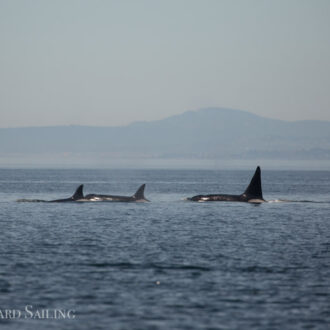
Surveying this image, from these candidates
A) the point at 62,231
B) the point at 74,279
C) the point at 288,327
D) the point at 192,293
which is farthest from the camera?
the point at 62,231

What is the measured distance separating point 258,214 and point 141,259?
902 inches

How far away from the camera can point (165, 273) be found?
26797 millimetres

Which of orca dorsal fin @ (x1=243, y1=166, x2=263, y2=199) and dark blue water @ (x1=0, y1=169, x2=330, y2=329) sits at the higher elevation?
orca dorsal fin @ (x1=243, y1=166, x2=263, y2=199)

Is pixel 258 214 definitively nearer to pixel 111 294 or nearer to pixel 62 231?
pixel 62 231

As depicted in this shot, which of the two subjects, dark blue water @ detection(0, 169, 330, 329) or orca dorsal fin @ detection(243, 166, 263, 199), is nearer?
dark blue water @ detection(0, 169, 330, 329)

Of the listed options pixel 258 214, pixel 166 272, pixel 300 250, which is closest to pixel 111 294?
pixel 166 272

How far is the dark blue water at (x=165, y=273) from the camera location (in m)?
21.1

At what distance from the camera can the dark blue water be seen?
2109 centimetres

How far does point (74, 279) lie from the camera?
25.5 metres

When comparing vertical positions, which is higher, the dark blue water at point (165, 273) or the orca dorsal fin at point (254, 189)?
the orca dorsal fin at point (254, 189)

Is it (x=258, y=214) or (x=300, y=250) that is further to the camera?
(x=258, y=214)

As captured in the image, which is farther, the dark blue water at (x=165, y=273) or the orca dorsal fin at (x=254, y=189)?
the orca dorsal fin at (x=254, y=189)

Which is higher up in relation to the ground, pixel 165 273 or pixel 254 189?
pixel 254 189

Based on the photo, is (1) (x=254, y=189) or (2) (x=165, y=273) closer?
(2) (x=165, y=273)
